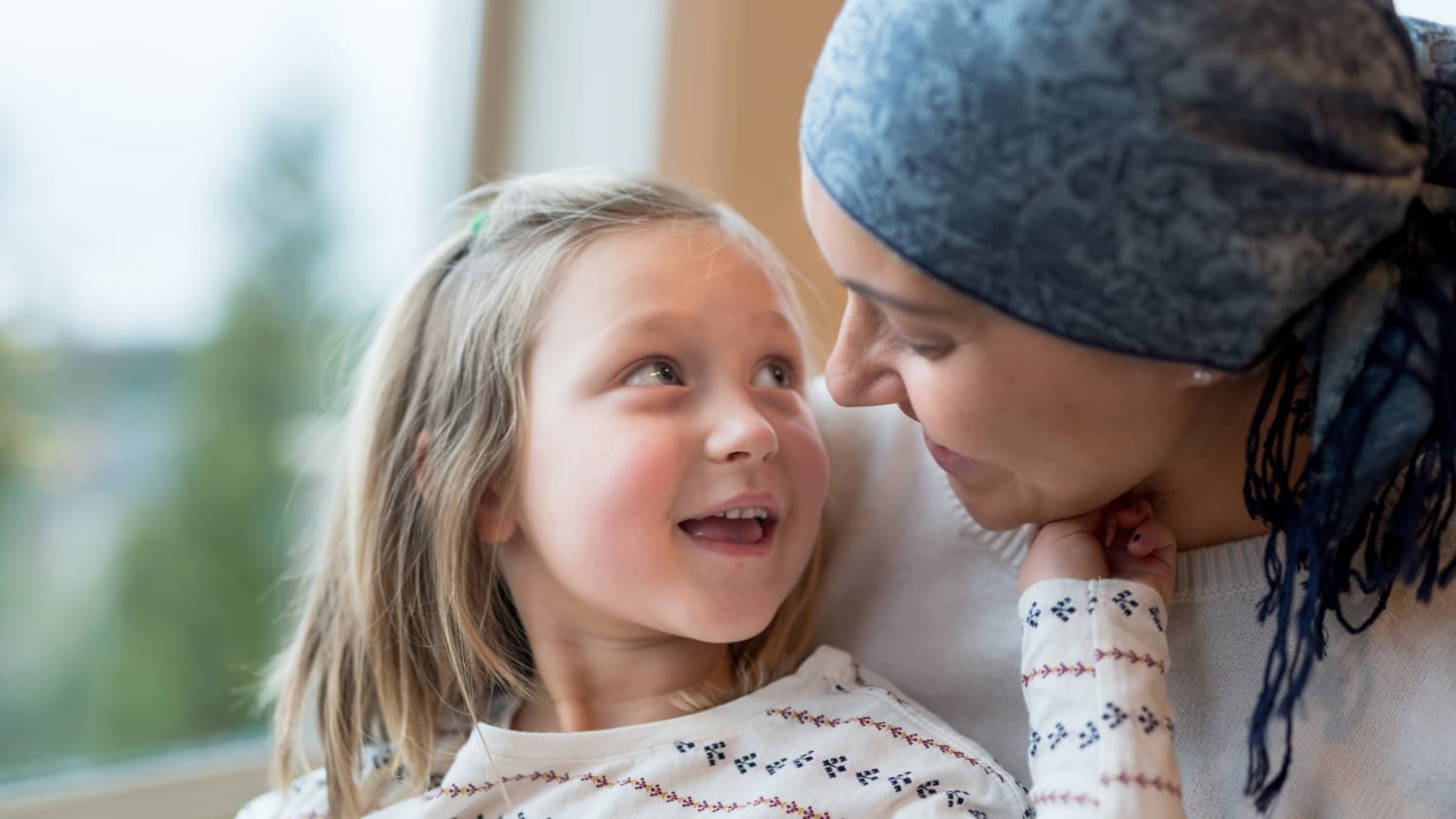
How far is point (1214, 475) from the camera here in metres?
1.08

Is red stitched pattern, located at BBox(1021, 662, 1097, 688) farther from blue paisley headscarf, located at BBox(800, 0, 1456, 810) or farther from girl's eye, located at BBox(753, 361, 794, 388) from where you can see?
girl's eye, located at BBox(753, 361, 794, 388)

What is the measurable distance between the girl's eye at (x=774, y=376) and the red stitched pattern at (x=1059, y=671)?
1.23 ft

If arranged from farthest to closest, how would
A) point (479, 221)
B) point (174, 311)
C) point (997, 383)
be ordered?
point (174, 311) < point (479, 221) < point (997, 383)

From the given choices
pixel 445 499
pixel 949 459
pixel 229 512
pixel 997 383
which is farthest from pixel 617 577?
pixel 229 512

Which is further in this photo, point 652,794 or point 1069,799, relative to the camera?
point 652,794

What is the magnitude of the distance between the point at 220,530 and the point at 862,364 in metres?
1.05

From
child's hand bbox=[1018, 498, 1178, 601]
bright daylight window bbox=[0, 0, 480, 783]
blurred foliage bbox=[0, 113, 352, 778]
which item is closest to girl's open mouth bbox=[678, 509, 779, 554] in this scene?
child's hand bbox=[1018, 498, 1178, 601]

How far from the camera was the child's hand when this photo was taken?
108 centimetres

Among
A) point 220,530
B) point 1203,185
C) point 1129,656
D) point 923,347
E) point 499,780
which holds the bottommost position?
point 220,530

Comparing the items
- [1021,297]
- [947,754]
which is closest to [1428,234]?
[1021,297]

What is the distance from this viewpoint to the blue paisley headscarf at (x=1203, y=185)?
0.82 meters

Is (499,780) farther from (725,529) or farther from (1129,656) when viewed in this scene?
(1129,656)

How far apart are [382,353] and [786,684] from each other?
53cm

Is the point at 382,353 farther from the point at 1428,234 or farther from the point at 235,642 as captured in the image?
Answer: the point at 1428,234
